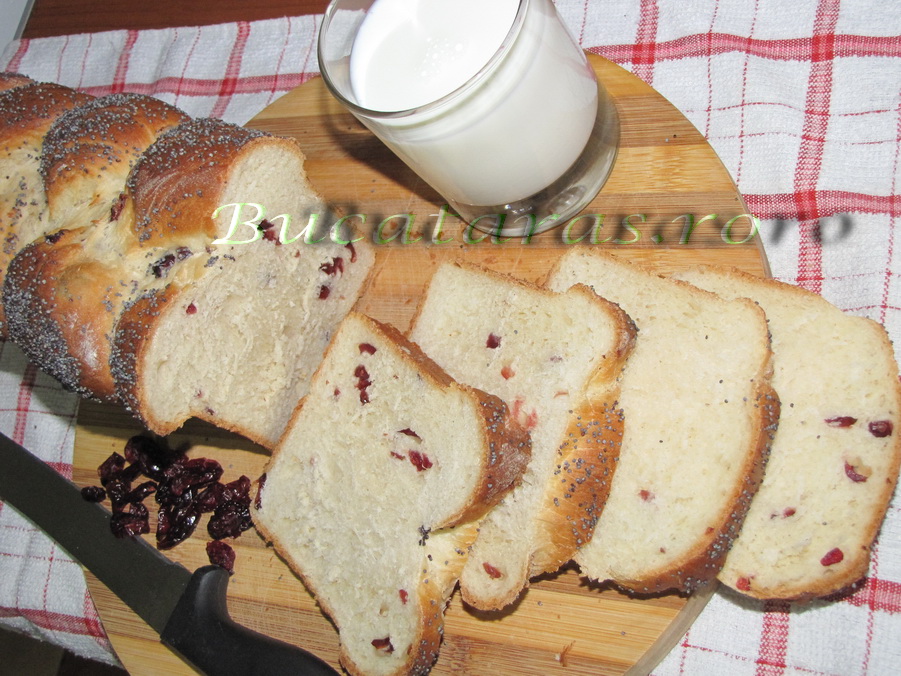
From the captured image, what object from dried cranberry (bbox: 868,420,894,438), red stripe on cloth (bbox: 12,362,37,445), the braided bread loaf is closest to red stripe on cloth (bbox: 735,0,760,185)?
dried cranberry (bbox: 868,420,894,438)

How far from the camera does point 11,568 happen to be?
3.24 metres

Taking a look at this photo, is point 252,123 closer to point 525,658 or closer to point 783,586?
point 525,658

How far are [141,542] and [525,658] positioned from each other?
1343 millimetres

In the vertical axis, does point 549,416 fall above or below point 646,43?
below

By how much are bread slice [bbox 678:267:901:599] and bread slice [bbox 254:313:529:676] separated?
27.8 inches

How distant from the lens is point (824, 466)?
2191 millimetres

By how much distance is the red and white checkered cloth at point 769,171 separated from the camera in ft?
7.59

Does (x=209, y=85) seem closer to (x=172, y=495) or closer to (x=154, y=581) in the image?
(x=172, y=495)

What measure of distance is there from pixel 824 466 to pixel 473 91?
140cm

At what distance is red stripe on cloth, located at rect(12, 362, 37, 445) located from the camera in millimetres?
3369

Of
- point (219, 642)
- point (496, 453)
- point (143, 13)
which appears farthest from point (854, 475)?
point (143, 13)

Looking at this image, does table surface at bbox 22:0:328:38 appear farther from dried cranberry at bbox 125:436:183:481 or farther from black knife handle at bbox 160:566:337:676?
black knife handle at bbox 160:566:337:676

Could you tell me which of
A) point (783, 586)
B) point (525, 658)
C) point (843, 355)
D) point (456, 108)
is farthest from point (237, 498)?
point (843, 355)

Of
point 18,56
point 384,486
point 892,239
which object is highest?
point 18,56
